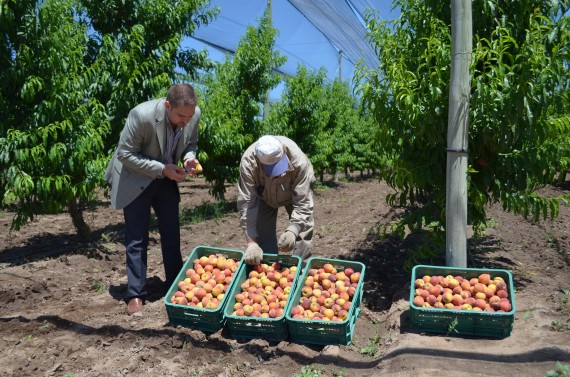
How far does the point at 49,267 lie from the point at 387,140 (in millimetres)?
3906

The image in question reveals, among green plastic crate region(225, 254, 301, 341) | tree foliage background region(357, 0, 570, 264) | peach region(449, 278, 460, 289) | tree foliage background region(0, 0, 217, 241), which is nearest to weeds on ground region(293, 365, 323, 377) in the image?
green plastic crate region(225, 254, 301, 341)

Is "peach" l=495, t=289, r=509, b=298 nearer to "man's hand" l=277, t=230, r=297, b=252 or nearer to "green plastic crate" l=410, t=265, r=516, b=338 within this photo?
"green plastic crate" l=410, t=265, r=516, b=338

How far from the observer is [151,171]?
4.30 meters

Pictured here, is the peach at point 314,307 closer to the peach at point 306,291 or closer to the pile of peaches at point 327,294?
the pile of peaches at point 327,294

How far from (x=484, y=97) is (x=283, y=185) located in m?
1.76

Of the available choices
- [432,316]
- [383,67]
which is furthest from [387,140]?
[432,316]

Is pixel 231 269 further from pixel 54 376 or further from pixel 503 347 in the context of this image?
pixel 503 347

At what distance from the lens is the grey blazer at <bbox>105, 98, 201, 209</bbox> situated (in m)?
4.28

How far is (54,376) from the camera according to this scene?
3338 millimetres

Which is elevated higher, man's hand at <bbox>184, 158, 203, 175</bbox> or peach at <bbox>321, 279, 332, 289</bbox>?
man's hand at <bbox>184, 158, 203, 175</bbox>

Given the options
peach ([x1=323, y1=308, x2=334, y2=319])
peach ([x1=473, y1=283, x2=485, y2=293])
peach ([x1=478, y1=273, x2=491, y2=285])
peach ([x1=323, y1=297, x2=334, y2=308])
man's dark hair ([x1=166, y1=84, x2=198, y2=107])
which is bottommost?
peach ([x1=323, y1=308, x2=334, y2=319])

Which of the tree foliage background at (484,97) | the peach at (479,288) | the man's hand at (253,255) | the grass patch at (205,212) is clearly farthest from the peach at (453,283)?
the grass patch at (205,212)

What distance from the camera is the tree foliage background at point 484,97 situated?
13.2 feet

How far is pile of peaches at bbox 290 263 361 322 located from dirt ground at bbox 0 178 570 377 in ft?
0.77
